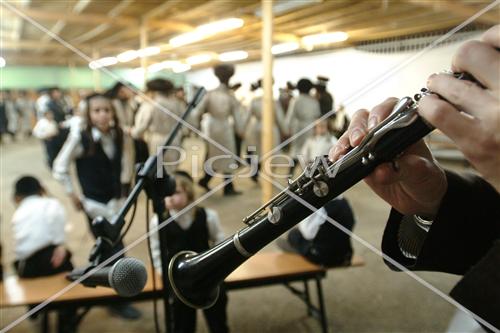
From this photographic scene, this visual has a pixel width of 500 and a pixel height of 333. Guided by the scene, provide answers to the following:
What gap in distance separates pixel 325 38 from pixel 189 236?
90 cm

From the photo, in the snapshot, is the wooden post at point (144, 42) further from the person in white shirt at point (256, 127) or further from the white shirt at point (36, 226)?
the white shirt at point (36, 226)

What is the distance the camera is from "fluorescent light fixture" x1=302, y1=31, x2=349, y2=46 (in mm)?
1222

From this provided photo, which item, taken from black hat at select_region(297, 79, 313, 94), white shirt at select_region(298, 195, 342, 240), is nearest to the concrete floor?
white shirt at select_region(298, 195, 342, 240)

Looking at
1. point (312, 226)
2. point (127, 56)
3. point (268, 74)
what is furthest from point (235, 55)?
point (312, 226)

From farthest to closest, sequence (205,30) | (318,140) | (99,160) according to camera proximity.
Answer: (205,30) < (318,140) < (99,160)

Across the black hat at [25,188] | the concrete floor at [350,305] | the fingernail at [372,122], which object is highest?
the fingernail at [372,122]

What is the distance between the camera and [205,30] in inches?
108

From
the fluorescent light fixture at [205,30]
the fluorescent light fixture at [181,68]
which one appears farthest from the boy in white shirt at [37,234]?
the fluorescent light fixture at [205,30]

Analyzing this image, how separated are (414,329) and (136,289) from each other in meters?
1.47

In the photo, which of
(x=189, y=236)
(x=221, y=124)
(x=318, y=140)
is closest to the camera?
(x=189, y=236)

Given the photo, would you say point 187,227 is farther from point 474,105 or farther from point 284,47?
point 284,47

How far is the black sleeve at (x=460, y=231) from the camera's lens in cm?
52

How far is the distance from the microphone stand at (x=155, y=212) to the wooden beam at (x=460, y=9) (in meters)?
0.75

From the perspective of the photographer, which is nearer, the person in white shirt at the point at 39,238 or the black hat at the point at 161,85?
the person in white shirt at the point at 39,238
